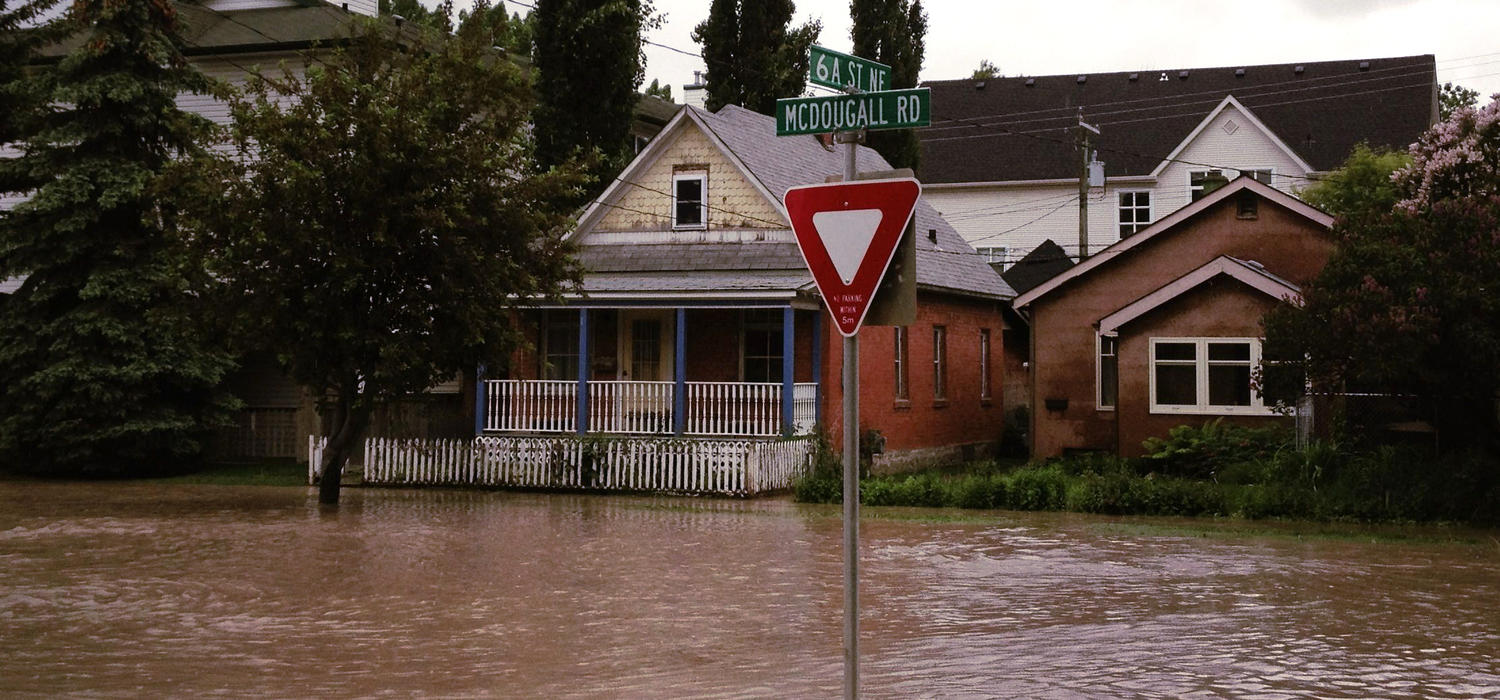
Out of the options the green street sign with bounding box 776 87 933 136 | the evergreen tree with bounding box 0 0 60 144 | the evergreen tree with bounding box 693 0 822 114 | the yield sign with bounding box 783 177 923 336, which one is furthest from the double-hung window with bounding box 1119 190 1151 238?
the yield sign with bounding box 783 177 923 336

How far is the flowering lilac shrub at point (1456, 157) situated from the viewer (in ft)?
74.8

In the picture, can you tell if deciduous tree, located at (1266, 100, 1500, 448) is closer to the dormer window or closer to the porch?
the porch

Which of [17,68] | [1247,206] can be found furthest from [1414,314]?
[17,68]

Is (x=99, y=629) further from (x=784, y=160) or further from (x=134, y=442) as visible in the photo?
(x=784, y=160)

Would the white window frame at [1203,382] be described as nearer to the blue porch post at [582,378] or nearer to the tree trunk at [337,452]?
the blue porch post at [582,378]

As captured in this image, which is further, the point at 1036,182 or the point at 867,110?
the point at 1036,182

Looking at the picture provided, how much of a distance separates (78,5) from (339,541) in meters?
14.9

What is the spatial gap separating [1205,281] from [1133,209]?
80.2ft

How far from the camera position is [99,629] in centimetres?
1135

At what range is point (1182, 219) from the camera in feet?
97.2

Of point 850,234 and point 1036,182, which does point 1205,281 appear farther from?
point 1036,182

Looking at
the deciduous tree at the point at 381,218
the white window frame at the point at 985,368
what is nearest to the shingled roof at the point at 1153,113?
the white window frame at the point at 985,368

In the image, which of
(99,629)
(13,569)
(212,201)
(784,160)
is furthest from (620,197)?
(99,629)

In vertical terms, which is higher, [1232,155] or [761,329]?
[1232,155]
